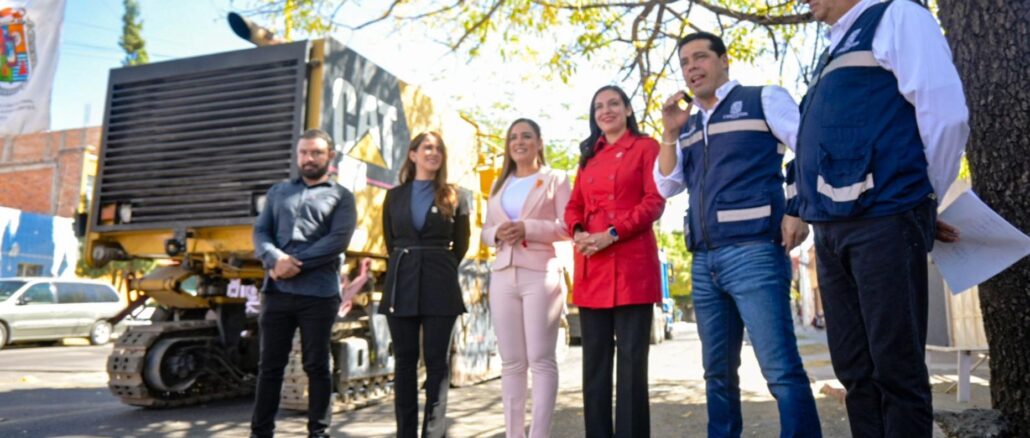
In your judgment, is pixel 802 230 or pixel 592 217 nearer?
pixel 802 230

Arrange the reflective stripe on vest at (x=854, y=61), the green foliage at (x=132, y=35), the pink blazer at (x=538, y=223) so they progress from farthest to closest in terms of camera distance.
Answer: the green foliage at (x=132, y=35) < the pink blazer at (x=538, y=223) < the reflective stripe on vest at (x=854, y=61)

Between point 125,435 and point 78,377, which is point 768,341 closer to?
point 125,435

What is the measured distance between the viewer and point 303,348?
460cm

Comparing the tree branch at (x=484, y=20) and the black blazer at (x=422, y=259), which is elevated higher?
the tree branch at (x=484, y=20)

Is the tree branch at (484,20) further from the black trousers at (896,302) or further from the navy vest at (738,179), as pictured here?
the black trousers at (896,302)

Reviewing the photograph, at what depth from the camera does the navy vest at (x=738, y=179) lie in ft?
10.6

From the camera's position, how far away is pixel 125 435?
18.8ft

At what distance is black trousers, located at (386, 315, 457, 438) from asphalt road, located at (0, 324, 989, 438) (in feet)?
4.35

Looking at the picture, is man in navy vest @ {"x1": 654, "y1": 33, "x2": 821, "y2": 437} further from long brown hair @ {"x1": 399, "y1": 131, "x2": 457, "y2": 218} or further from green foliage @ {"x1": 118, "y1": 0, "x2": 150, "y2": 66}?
green foliage @ {"x1": 118, "y1": 0, "x2": 150, "y2": 66}

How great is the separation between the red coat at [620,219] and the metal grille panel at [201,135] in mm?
3127

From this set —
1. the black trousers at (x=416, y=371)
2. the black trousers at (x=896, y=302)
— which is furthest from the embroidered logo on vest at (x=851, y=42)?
the black trousers at (x=416, y=371)

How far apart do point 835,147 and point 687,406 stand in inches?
172

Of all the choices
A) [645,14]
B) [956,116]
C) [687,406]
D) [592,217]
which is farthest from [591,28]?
[956,116]

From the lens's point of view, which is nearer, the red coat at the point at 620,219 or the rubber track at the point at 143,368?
the red coat at the point at 620,219
